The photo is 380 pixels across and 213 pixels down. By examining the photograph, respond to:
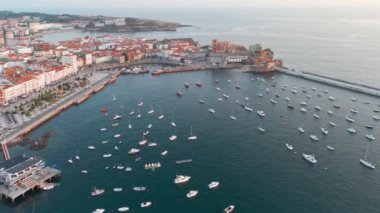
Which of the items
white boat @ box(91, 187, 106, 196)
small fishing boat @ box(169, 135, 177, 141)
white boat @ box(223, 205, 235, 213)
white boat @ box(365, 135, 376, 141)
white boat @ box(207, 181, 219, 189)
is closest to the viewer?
white boat @ box(223, 205, 235, 213)

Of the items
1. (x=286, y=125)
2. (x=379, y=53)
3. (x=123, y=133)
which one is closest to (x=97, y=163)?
(x=123, y=133)

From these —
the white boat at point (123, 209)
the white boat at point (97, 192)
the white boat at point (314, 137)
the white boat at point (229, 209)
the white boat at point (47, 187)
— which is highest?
the white boat at point (314, 137)

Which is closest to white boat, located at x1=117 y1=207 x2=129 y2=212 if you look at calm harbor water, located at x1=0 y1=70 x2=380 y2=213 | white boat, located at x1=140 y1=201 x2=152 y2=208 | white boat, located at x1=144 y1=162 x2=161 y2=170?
calm harbor water, located at x1=0 y1=70 x2=380 y2=213

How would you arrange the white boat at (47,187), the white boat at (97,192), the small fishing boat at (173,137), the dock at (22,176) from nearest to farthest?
the white boat at (97,192), the dock at (22,176), the white boat at (47,187), the small fishing boat at (173,137)

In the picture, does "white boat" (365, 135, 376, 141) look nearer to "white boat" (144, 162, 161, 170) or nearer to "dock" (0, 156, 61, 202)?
"white boat" (144, 162, 161, 170)

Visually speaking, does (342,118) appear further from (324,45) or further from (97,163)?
(324,45)

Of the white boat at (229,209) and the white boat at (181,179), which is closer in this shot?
the white boat at (229,209)

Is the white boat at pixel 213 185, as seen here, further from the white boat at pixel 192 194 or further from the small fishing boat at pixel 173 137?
the small fishing boat at pixel 173 137

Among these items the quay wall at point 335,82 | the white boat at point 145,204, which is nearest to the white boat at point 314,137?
the white boat at point 145,204
